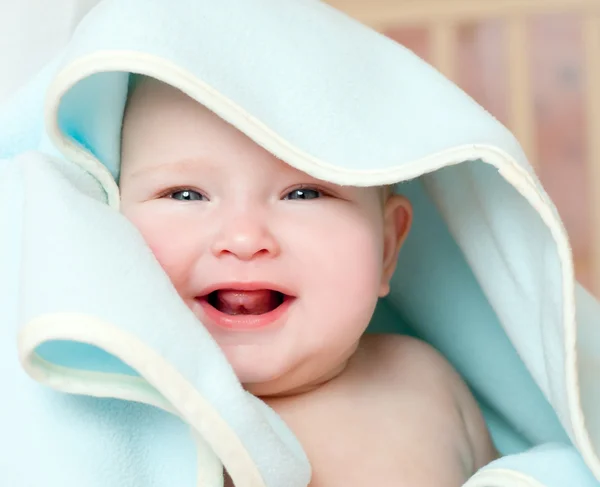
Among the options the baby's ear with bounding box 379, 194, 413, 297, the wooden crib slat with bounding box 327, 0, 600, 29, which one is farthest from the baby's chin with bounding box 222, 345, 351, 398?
the wooden crib slat with bounding box 327, 0, 600, 29

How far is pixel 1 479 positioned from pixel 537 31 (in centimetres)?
137

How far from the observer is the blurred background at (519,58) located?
3.18 ft

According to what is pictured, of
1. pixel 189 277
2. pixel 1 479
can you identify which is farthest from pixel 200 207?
pixel 1 479

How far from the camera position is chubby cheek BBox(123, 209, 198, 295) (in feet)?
2.39

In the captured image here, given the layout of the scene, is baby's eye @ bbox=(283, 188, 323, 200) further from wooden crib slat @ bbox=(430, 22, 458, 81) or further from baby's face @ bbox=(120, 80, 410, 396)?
wooden crib slat @ bbox=(430, 22, 458, 81)

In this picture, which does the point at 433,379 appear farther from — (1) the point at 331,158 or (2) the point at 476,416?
(1) the point at 331,158

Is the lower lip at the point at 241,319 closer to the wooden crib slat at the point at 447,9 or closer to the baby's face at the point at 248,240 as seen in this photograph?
the baby's face at the point at 248,240

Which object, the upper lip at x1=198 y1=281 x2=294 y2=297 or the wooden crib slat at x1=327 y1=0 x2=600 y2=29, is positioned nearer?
the upper lip at x1=198 y1=281 x2=294 y2=297

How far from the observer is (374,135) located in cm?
71

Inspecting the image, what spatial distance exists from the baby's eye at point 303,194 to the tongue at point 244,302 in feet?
0.29

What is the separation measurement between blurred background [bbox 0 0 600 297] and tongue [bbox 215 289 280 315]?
14.9 inches

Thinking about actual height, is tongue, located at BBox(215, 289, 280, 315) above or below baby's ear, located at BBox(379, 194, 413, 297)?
below

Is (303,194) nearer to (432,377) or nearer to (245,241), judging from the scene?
(245,241)

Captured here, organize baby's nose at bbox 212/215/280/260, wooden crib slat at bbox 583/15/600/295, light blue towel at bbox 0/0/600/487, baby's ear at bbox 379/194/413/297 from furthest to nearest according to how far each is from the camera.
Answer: wooden crib slat at bbox 583/15/600/295, baby's ear at bbox 379/194/413/297, baby's nose at bbox 212/215/280/260, light blue towel at bbox 0/0/600/487
